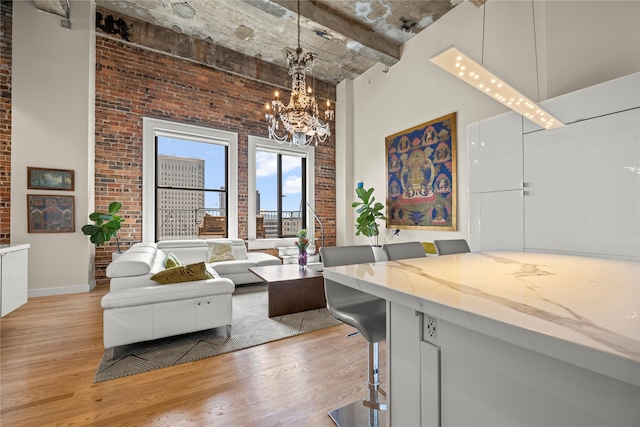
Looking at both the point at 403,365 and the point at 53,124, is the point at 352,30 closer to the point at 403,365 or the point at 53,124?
the point at 53,124

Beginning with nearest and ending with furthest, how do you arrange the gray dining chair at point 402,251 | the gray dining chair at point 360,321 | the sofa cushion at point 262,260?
the gray dining chair at point 360,321 < the gray dining chair at point 402,251 < the sofa cushion at point 262,260

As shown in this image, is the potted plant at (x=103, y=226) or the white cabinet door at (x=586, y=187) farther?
the potted plant at (x=103, y=226)

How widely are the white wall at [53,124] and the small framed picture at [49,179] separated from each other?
58 mm

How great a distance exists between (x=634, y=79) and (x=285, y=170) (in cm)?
524

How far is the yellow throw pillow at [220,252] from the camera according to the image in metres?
4.59

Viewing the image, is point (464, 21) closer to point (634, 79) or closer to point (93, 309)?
point (634, 79)

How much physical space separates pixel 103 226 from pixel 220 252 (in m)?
1.66

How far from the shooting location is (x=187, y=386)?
181cm

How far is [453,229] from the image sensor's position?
13.3 ft

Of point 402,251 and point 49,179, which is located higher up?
point 49,179

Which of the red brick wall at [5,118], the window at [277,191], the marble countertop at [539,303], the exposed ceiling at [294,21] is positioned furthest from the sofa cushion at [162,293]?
the exposed ceiling at [294,21]

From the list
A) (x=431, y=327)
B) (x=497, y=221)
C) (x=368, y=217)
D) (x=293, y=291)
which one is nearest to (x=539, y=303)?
(x=431, y=327)

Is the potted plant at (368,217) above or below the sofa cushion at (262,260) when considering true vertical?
above

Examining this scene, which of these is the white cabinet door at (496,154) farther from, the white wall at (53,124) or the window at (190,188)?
the white wall at (53,124)
